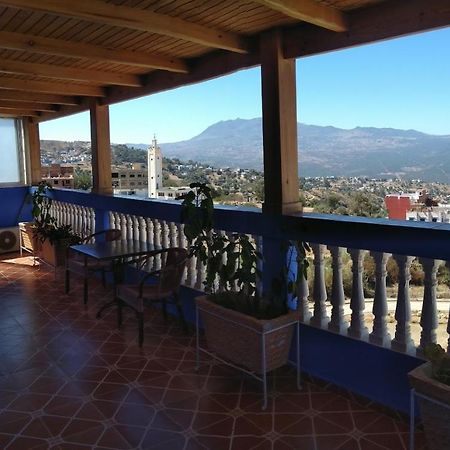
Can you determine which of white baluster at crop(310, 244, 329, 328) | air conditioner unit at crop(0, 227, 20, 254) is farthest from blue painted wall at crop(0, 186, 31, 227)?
white baluster at crop(310, 244, 329, 328)

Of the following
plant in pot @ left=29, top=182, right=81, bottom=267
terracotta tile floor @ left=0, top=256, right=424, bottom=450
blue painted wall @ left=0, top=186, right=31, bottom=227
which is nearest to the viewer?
terracotta tile floor @ left=0, top=256, right=424, bottom=450

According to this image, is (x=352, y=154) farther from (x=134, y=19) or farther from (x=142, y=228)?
(x=134, y=19)

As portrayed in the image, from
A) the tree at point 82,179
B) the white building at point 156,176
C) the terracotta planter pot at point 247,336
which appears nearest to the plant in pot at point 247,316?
the terracotta planter pot at point 247,336

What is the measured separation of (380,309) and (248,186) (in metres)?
1.62

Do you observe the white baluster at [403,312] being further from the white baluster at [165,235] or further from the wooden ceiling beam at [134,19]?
the white baluster at [165,235]

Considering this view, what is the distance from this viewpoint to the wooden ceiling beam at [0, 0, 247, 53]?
2922mm

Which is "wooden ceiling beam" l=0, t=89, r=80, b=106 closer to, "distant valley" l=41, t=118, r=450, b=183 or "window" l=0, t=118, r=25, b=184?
"distant valley" l=41, t=118, r=450, b=183

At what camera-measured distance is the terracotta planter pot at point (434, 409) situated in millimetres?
2072

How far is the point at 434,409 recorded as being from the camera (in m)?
2.13

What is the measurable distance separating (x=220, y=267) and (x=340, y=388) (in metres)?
1.26

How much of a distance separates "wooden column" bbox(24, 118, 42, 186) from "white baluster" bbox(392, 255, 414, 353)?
25.8ft

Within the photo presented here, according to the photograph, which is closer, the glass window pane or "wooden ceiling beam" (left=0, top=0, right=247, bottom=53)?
"wooden ceiling beam" (left=0, top=0, right=247, bottom=53)

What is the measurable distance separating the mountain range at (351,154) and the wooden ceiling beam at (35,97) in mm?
1770

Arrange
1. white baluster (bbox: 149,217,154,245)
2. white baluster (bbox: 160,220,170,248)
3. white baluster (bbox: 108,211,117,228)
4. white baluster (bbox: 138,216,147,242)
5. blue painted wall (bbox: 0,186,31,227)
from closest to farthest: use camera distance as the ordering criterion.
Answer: white baluster (bbox: 160,220,170,248) → white baluster (bbox: 149,217,154,245) → white baluster (bbox: 138,216,147,242) → white baluster (bbox: 108,211,117,228) → blue painted wall (bbox: 0,186,31,227)
